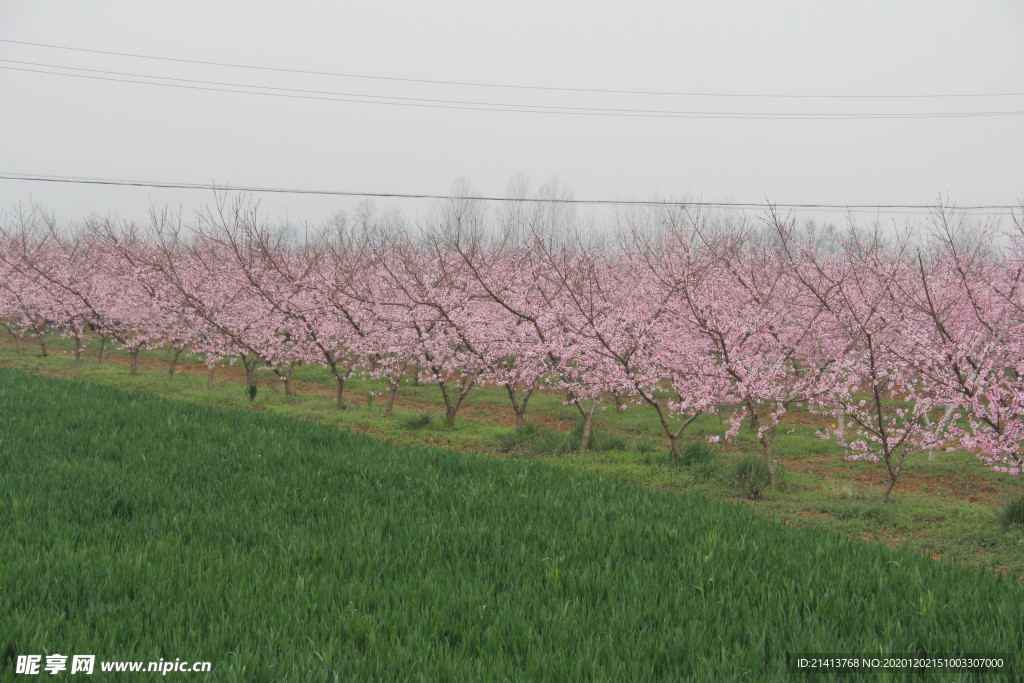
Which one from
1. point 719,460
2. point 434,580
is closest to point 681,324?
point 719,460

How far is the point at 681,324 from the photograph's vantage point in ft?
45.5

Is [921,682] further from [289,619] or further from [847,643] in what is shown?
[289,619]

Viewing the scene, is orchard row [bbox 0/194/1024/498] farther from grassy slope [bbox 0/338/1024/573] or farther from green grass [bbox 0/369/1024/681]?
green grass [bbox 0/369/1024/681]

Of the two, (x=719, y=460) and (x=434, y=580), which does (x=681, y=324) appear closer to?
(x=719, y=460)

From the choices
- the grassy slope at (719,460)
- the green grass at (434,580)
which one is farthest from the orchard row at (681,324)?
the green grass at (434,580)

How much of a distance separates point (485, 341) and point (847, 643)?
1115cm

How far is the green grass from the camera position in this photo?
2982mm

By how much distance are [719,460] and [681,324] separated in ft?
14.1

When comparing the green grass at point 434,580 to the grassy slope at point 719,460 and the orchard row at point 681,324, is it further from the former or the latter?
the orchard row at point 681,324

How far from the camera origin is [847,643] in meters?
3.16

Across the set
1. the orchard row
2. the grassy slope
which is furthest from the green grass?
the orchard row

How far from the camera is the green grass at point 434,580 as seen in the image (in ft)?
9.78

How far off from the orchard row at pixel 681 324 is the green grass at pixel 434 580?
4.66m

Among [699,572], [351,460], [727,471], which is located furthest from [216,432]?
[727,471]
